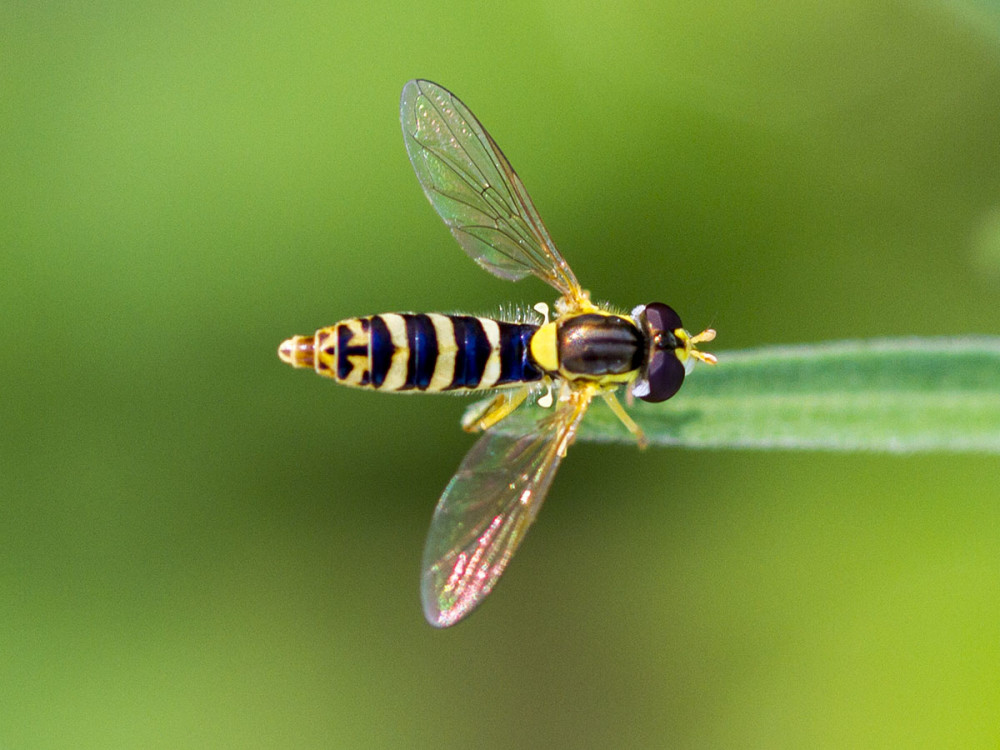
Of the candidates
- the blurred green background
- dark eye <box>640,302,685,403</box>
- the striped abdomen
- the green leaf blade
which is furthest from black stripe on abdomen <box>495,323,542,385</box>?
the green leaf blade

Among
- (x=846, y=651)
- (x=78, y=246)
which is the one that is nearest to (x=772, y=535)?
(x=846, y=651)

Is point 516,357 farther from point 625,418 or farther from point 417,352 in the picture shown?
point 625,418

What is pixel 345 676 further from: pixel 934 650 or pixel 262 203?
pixel 934 650

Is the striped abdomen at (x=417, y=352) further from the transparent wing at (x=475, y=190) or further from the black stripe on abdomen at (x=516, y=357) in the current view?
the transparent wing at (x=475, y=190)

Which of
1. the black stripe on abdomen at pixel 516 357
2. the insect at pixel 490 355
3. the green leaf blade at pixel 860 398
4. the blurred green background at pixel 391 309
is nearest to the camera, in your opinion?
the green leaf blade at pixel 860 398

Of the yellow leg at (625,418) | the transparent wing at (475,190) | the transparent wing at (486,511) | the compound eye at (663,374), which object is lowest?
the transparent wing at (486,511)

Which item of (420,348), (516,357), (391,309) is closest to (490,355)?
(516,357)

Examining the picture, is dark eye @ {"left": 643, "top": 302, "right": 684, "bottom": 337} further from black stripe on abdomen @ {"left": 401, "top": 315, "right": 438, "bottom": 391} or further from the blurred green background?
black stripe on abdomen @ {"left": 401, "top": 315, "right": 438, "bottom": 391}

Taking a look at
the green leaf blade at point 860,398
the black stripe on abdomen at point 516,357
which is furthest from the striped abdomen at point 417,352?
the green leaf blade at point 860,398
